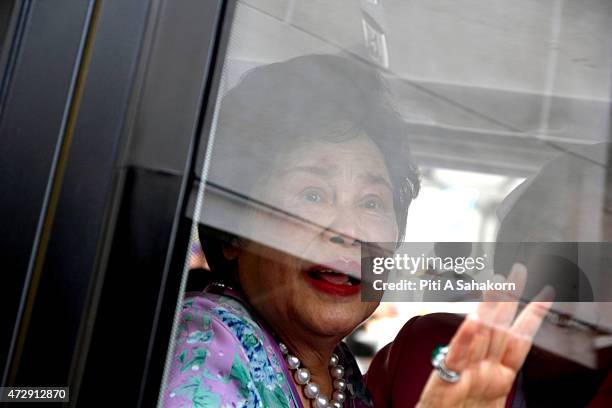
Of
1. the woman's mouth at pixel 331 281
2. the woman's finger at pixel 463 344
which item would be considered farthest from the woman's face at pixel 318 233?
the woman's finger at pixel 463 344

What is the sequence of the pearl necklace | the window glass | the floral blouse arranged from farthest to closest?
the pearl necklace
the window glass
the floral blouse

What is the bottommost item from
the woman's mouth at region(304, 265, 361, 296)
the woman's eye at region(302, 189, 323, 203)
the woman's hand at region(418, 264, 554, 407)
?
the woman's hand at region(418, 264, 554, 407)

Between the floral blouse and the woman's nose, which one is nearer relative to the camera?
the floral blouse

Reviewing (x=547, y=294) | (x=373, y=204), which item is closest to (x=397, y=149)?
(x=373, y=204)

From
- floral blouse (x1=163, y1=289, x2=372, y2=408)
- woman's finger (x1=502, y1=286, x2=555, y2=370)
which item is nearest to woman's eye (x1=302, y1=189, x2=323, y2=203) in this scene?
floral blouse (x1=163, y1=289, x2=372, y2=408)

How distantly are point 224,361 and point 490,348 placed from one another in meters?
0.38

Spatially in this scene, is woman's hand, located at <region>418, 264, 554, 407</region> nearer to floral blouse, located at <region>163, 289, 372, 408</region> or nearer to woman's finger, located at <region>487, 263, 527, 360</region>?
woman's finger, located at <region>487, 263, 527, 360</region>

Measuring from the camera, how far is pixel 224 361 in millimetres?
1126

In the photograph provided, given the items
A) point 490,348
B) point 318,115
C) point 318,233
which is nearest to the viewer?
point 490,348

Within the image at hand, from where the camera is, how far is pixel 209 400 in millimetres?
1063

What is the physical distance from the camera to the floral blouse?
1.05 m

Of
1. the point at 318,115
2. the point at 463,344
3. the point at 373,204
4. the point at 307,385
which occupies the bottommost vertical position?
the point at 307,385

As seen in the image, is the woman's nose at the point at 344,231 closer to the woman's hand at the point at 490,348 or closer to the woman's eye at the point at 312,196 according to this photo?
the woman's eye at the point at 312,196

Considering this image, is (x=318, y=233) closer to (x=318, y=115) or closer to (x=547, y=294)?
(x=318, y=115)
